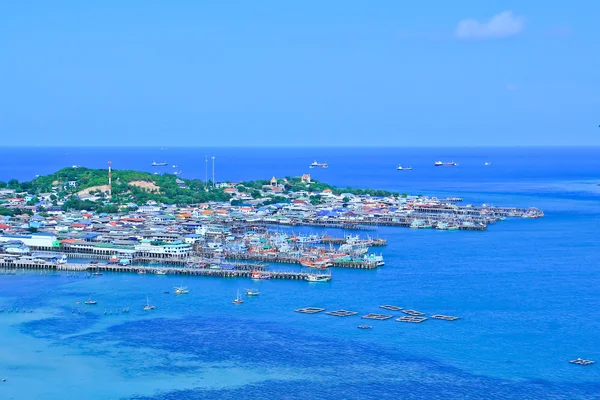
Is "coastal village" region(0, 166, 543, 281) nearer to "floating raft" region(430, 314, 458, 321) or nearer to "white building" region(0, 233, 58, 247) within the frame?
"white building" region(0, 233, 58, 247)

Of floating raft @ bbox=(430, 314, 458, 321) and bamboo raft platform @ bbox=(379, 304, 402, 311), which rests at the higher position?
bamboo raft platform @ bbox=(379, 304, 402, 311)

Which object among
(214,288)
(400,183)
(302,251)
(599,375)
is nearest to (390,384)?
(599,375)

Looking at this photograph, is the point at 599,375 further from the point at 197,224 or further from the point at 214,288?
the point at 197,224

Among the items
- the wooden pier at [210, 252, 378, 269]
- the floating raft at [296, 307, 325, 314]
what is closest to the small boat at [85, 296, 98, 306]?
the floating raft at [296, 307, 325, 314]

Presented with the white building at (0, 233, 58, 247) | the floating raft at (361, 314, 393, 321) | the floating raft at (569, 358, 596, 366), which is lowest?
the floating raft at (569, 358, 596, 366)

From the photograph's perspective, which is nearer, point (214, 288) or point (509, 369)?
point (509, 369)

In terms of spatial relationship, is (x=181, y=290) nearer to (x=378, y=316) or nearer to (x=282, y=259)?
(x=282, y=259)

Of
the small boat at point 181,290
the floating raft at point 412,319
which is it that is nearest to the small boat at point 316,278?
the small boat at point 181,290
